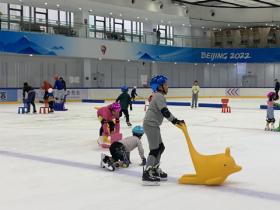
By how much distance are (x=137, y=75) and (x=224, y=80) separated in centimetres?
947

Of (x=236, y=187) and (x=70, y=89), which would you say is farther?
(x=70, y=89)

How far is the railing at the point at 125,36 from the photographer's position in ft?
100

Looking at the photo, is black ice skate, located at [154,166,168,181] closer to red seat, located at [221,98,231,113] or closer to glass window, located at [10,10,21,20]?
red seat, located at [221,98,231,113]

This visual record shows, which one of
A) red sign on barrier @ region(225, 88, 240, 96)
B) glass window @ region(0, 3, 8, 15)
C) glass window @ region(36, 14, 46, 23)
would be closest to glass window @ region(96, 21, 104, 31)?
glass window @ region(36, 14, 46, 23)

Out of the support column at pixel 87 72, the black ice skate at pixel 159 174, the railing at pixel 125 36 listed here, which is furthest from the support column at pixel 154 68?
the black ice skate at pixel 159 174

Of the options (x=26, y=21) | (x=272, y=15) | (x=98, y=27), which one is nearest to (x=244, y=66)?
(x=272, y=15)

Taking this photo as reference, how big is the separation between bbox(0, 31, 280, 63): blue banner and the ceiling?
4016 mm

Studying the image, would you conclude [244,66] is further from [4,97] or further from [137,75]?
[4,97]

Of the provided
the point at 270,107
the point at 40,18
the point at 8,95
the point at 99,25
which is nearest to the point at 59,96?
the point at 8,95

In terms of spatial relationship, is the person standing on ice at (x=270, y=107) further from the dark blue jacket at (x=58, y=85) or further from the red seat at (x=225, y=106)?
the dark blue jacket at (x=58, y=85)

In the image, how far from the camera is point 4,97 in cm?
2867

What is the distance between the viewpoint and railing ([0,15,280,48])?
3053 cm

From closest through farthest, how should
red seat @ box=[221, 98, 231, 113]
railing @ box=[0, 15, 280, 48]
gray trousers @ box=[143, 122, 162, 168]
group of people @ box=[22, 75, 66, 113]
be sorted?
gray trousers @ box=[143, 122, 162, 168] → group of people @ box=[22, 75, 66, 113] → red seat @ box=[221, 98, 231, 113] → railing @ box=[0, 15, 280, 48]

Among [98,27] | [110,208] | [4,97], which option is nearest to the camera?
[110,208]
